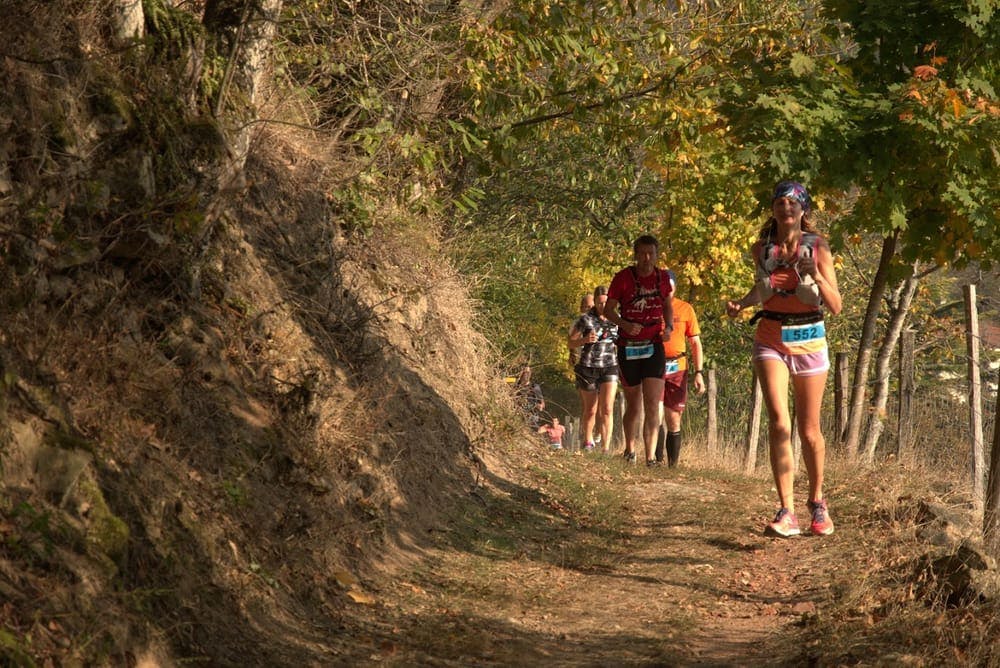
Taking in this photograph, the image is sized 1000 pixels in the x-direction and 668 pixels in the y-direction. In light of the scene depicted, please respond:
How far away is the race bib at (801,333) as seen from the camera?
710cm

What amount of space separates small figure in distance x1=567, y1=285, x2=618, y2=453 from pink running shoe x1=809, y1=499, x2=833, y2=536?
582cm

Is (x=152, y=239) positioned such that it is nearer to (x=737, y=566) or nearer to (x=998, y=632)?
(x=737, y=566)

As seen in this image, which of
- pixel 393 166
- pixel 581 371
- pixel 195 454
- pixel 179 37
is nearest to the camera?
pixel 195 454

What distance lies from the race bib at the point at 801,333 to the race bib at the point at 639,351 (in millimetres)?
3346

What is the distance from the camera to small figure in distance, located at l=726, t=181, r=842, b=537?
6.98 meters

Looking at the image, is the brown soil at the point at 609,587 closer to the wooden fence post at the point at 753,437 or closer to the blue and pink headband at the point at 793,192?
the blue and pink headband at the point at 793,192

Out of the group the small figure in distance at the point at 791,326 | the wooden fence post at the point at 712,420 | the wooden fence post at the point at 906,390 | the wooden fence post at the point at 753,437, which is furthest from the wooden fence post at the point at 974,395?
the wooden fence post at the point at 712,420

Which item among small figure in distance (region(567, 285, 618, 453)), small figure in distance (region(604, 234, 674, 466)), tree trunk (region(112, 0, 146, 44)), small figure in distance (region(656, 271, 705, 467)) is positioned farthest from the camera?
small figure in distance (region(567, 285, 618, 453))

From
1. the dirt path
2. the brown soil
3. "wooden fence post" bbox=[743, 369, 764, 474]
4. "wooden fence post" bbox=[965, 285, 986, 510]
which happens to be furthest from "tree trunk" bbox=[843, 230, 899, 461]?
"wooden fence post" bbox=[743, 369, 764, 474]

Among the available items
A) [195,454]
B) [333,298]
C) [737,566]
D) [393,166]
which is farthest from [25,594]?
[393,166]

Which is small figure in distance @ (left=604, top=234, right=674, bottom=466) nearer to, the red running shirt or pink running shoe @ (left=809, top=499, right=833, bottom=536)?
the red running shirt

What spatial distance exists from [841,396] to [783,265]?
18.4 ft

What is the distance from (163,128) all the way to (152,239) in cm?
66

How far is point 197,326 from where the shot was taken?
21.2ft
